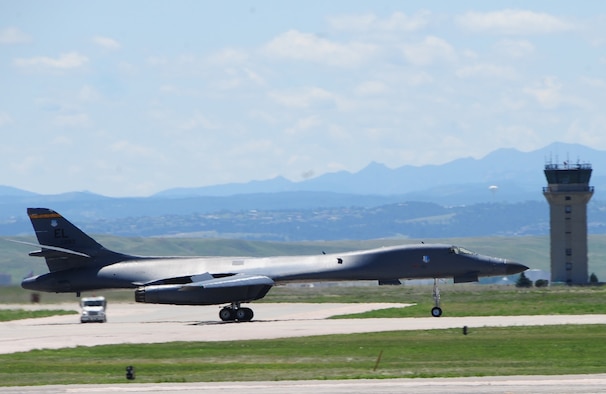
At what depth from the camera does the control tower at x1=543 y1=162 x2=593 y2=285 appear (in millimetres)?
127062

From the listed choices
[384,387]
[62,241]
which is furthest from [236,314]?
[384,387]

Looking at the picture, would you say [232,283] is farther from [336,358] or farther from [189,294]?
[336,358]

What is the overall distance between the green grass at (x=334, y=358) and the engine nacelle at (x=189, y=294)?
35.5 ft

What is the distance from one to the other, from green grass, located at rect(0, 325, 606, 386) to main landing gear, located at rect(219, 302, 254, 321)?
1149cm

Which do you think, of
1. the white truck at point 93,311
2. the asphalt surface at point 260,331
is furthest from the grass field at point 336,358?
the white truck at point 93,311

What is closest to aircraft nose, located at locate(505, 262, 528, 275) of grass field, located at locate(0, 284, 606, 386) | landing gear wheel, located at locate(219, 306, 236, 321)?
grass field, located at locate(0, 284, 606, 386)

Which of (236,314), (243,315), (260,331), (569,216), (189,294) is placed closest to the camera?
(260,331)

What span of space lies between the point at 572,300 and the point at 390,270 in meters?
17.9

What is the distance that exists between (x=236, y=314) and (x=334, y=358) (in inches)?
762

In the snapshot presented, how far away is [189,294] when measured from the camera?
179 feet

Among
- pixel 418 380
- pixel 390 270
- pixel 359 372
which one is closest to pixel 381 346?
pixel 359 372

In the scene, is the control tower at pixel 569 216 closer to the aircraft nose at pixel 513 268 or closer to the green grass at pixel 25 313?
the aircraft nose at pixel 513 268

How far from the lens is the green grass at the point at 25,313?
61.7 metres

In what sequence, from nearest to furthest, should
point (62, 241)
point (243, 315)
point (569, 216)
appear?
1. point (243, 315)
2. point (62, 241)
3. point (569, 216)
